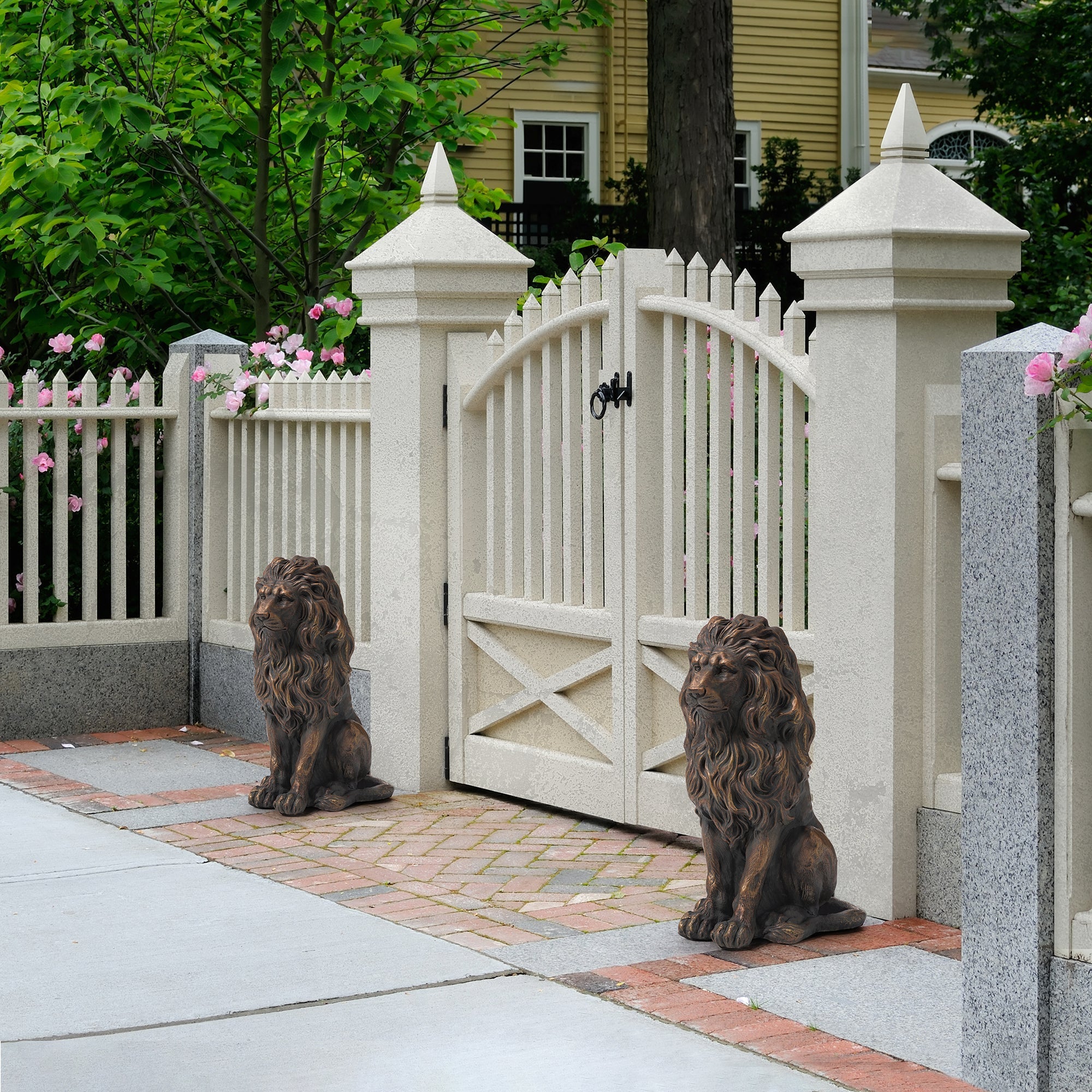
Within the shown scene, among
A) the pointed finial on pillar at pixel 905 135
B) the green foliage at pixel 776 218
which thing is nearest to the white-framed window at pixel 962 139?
the green foliage at pixel 776 218

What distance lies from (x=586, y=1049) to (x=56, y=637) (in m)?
5.27

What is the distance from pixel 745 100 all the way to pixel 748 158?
728 mm

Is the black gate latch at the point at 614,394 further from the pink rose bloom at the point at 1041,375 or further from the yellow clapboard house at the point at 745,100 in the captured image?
the yellow clapboard house at the point at 745,100

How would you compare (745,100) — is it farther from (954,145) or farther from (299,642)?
(299,642)

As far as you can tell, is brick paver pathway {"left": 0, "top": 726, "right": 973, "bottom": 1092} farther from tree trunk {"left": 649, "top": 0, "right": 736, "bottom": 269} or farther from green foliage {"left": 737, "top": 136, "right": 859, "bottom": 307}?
green foliage {"left": 737, "top": 136, "right": 859, "bottom": 307}

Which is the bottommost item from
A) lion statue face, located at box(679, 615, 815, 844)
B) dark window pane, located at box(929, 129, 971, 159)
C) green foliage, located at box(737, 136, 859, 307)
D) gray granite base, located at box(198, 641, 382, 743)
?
gray granite base, located at box(198, 641, 382, 743)

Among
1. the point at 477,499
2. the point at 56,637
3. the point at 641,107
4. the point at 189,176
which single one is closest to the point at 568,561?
the point at 477,499

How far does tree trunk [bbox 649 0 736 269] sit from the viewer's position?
13305mm

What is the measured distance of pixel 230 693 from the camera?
8891 millimetres

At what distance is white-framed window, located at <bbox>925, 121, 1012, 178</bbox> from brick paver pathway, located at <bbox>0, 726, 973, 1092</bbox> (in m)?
19.2

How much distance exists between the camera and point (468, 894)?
18.6ft

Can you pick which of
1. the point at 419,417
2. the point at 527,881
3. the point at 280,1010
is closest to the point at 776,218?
the point at 419,417

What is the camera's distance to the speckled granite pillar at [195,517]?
30.0 ft

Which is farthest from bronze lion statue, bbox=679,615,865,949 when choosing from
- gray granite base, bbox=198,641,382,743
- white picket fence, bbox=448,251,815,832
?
gray granite base, bbox=198,641,382,743
